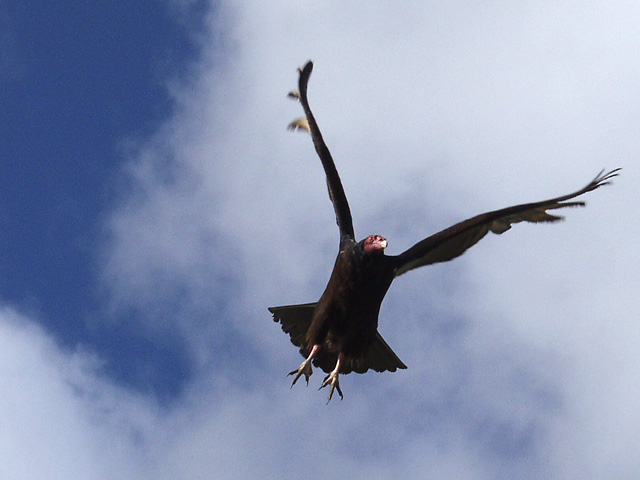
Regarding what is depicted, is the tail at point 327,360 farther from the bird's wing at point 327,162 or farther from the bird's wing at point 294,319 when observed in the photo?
the bird's wing at point 327,162

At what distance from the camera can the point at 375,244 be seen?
8688mm

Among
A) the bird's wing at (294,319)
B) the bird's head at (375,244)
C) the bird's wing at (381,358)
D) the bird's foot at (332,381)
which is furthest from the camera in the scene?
the bird's wing at (381,358)

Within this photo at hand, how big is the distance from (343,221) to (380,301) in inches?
39.5

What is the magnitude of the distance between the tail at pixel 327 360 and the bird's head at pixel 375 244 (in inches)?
51.1

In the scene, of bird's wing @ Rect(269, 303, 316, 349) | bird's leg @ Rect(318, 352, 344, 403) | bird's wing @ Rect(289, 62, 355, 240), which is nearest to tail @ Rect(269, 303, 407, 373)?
bird's wing @ Rect(269, 303, 316, 349)

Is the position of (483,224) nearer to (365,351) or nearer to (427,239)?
(427,239)

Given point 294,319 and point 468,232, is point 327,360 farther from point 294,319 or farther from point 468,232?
point 468,232

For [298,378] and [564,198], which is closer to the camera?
[564,198]

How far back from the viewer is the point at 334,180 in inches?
367

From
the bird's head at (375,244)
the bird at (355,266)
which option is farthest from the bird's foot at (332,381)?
the bird's head at (375,244)

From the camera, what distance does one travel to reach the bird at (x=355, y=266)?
8742 mm

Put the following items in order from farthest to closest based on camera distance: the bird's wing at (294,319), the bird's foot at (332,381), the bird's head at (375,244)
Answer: the bird's wing at (294,319)
the bird's foot at (332,381)
the bird's head at (375,244)

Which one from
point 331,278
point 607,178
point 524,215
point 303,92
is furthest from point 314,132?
point 607,178

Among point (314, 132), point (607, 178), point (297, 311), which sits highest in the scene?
point (314, 132)
